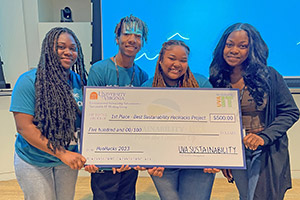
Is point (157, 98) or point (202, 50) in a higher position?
point (202, 50)

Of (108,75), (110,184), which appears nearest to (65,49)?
(108,75)

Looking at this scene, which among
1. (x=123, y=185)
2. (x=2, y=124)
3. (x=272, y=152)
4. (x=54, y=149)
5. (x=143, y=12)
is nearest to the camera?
(x=54, y=149)

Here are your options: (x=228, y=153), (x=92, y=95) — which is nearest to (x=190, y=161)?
(x=228, y=153)

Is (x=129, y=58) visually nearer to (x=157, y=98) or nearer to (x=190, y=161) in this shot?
(x=157, y=98)

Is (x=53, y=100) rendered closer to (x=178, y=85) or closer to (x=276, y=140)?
(x=178, y=85)

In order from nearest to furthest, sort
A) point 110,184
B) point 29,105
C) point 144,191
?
point 29,105 < point 110,184 < point 144,191

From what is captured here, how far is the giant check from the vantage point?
1.07m

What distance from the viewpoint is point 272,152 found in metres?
1.15

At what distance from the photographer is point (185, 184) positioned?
1.18 m

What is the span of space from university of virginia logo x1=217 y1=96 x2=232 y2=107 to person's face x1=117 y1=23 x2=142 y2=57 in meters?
0.55

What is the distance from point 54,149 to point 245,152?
1.02 meters

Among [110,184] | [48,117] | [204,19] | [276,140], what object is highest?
[204,19]

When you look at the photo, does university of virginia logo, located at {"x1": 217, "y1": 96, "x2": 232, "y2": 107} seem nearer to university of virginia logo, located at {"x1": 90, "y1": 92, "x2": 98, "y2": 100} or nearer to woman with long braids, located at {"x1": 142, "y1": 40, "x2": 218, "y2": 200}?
woman with long braids, located at {"x1": 142, "y1": 40, "x2": 218, "y2": 200}

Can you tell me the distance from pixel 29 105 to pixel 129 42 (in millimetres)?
616
